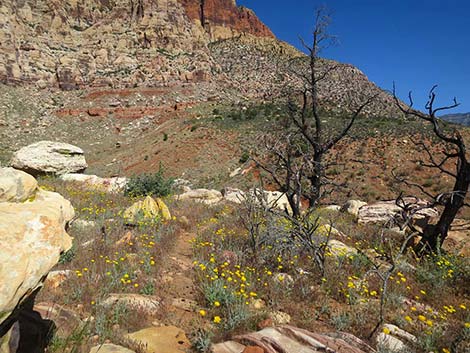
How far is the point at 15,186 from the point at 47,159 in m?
A: 13.2

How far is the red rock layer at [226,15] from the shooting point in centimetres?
9138

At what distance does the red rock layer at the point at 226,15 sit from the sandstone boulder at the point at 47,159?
290ft

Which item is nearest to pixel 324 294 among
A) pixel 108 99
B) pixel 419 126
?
pixel 419 126

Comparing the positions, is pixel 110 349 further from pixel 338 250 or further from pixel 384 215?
pixel 384 215

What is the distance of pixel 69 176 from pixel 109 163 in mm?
16075

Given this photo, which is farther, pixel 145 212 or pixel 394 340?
pixel 145 212

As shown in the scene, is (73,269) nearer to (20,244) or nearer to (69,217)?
(69,217)

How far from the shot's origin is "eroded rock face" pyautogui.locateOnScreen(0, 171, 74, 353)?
1.51m

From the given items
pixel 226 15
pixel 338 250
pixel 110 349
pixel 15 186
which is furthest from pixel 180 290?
pixel 226 15

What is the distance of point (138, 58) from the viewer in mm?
50094

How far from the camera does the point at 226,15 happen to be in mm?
93125

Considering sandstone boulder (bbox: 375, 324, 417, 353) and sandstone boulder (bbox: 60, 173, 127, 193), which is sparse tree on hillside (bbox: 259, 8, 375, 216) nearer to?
sandstone boulder (bbox: 375, 324, 417, 353)

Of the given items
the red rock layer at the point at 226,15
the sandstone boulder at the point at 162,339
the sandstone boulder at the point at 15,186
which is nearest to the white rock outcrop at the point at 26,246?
the sandstone boulder at the point at 15,186

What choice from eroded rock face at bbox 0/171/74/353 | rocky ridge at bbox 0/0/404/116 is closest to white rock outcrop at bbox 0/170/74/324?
eroded rock face at bbox 0/171/74/353
